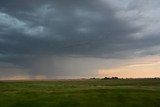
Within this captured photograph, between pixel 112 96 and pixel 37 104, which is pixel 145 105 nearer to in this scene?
pixel 112 96

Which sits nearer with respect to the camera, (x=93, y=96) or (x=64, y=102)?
(x=64, y=102)

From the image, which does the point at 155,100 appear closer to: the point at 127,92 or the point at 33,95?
the point at 127,92

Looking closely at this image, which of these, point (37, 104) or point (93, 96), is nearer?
point (37, 104)

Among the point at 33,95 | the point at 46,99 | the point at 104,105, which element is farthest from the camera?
the point at 33,95

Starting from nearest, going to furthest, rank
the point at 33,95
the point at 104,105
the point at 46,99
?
1. the point at 104,105
2. the point at 46,99
3. the point at 33,95

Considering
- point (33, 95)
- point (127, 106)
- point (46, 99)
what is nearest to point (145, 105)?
point (127, 106)

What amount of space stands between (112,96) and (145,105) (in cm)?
1018

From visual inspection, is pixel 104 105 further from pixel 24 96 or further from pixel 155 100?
pixel 24 96

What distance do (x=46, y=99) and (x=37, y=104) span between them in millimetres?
4985

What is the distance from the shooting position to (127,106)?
2729 inches

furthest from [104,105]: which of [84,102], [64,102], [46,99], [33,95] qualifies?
[33,95]

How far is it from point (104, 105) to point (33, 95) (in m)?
22.1

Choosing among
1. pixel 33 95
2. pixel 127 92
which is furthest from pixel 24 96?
pixel 127 92

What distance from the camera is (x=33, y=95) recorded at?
8069 centimetres
